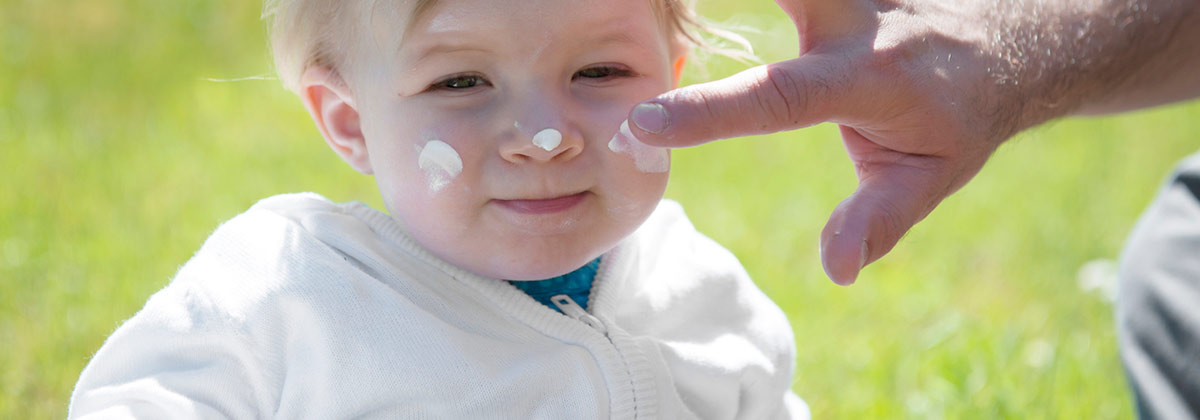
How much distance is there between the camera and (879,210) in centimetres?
160

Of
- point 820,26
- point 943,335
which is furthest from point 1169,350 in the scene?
point 820,26

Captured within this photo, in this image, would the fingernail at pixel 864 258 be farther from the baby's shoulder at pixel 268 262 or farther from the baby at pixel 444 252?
the baby's shoulder at pixel 268 262

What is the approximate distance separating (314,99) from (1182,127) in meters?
4.48

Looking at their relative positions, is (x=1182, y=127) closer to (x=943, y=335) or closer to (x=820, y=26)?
(x=943, y=335)

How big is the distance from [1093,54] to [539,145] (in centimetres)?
113

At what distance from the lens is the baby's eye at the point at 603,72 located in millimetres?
1659

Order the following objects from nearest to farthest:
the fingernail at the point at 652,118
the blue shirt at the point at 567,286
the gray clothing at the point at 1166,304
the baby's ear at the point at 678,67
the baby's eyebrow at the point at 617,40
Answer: the fingernail at the point at 652,118 → the baby's eyebrow at the point at 617,40 → the blue shirt at the point at 567,286 → the baby's ear at the point at 678,67 → the gray clothing at the point at 1166,304

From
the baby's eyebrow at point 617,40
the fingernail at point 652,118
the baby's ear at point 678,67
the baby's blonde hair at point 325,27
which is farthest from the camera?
the baby's ear at point 678,67

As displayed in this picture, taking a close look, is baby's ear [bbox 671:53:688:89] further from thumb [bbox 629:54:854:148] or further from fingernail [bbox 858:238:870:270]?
fingernail [bbox 858:238:870:270]

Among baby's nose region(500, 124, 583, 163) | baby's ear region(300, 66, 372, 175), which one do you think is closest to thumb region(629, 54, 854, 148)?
baby's nose region(500, 124, 583, 163)

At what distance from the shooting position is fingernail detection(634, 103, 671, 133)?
151 centimetres

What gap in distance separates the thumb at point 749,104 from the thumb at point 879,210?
14 centimetres

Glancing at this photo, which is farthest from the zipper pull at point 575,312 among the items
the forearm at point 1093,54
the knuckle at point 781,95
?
the forearm at point 1093,54

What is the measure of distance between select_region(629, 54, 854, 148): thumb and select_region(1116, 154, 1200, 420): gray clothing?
111 centimetres
